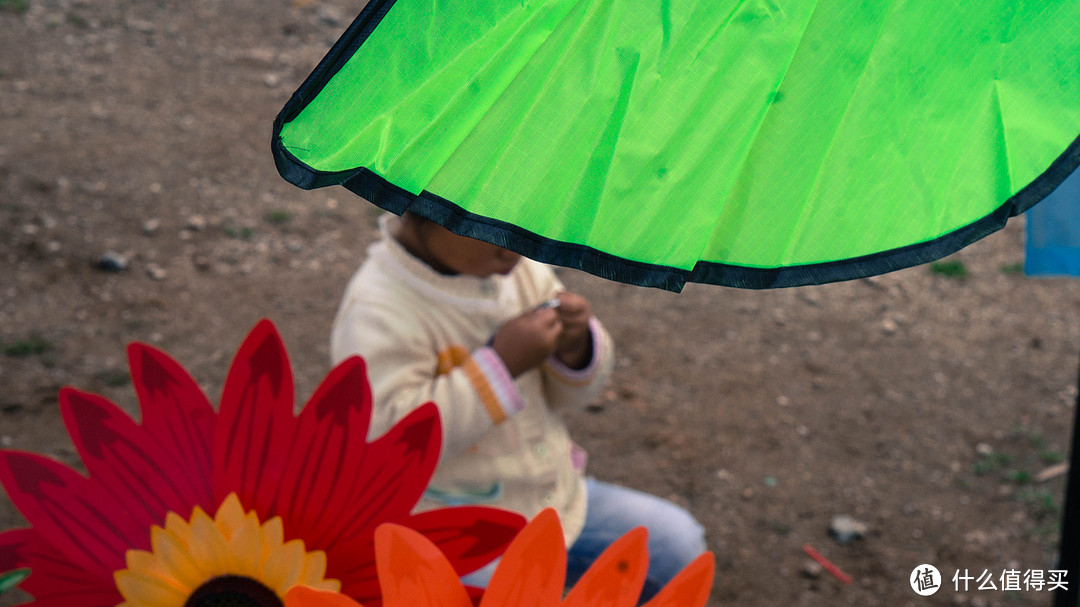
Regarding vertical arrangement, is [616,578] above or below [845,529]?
above

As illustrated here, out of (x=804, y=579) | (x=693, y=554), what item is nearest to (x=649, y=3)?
(x=693, y=554)

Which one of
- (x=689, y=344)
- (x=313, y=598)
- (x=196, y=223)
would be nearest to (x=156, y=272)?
(x=196, y=223)

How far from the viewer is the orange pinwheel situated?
64cm

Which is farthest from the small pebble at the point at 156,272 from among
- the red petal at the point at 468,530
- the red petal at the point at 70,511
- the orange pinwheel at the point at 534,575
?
the orange pinwheel at the point at 534,575

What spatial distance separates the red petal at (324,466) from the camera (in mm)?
771

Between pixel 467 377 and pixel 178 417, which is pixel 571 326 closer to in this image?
pixel 467 377

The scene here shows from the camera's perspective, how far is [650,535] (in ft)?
4.54

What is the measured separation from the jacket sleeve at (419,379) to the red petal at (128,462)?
0.38 m

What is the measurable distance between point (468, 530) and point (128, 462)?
289 millimetres

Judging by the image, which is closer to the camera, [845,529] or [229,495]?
[229,495]

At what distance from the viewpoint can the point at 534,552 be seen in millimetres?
655

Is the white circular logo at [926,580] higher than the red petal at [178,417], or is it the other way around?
the red petal at [178,417]

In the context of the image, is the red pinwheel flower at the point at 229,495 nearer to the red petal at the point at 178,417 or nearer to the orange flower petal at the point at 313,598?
the red petal at the point at 178,417

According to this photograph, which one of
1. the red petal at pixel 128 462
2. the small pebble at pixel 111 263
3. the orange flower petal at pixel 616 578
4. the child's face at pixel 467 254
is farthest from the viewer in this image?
the small pebble at pixel 111 263
